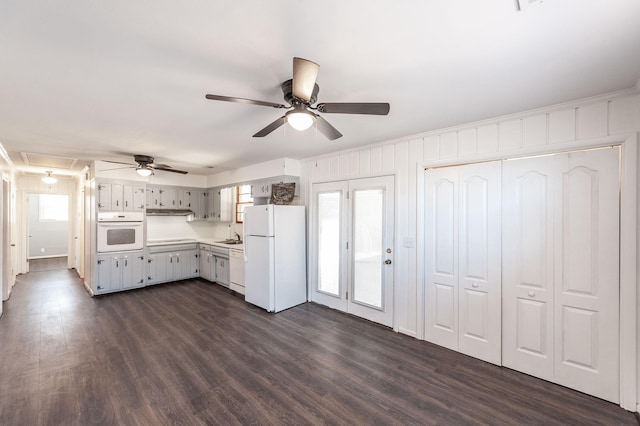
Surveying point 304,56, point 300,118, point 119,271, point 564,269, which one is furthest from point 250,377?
point 119,271

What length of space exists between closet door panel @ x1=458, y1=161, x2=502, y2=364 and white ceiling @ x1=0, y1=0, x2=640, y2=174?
2.24ft

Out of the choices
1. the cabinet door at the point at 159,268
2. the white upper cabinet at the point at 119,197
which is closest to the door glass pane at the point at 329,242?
the cabinet door at the point at 159,268

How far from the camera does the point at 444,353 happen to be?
2.94 meters

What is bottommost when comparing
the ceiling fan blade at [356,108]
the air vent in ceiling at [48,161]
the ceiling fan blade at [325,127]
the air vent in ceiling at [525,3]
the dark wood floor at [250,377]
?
the dark wood floor at [250,377]

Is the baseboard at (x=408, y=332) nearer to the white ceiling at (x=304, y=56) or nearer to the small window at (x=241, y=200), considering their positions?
the white ceiling at (x=304, y=56)

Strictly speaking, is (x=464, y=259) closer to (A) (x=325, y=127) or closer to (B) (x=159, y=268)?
(A) (x=325, y=127)

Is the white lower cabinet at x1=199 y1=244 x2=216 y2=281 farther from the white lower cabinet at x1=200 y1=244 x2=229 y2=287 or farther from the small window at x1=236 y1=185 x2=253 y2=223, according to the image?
the small window at x1=236 y1=185 x2=253 y2=223

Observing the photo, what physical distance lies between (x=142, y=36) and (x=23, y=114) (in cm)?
224

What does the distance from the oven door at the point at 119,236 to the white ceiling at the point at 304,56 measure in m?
2.57

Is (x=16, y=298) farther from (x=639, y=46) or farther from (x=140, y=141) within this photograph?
(x=639, y=46)

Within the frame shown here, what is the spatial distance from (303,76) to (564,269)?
2.82 meters

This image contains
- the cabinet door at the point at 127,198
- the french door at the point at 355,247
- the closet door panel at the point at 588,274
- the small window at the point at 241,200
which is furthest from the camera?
the small window at the point at 241,200

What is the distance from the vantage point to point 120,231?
510 centimetres

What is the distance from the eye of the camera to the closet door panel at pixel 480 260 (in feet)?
8.96
